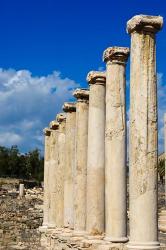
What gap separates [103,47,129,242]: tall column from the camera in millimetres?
16891

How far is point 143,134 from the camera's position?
1387 centimetres

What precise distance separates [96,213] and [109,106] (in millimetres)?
4218

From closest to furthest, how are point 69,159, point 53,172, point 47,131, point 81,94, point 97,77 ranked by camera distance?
1. point 97,77
2. point 81,94
3. point 69,159
4. point 53,172
5. point 47,131

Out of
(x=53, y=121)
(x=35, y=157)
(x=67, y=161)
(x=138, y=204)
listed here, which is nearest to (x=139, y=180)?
(x=138, y=204)

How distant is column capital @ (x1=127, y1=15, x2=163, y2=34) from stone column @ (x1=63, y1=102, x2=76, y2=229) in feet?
36.7

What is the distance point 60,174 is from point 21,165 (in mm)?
104451

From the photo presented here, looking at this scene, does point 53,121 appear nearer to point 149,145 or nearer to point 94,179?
point 94,179

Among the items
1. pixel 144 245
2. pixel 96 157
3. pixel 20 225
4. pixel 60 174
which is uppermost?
pixel 96 157

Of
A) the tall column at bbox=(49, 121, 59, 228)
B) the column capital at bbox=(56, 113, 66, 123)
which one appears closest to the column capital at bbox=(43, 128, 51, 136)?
the tall column at bbox=(49, 121, 59, 228)

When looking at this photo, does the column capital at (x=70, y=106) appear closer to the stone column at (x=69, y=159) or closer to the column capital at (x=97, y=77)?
the stone column at (x=69, y=159)

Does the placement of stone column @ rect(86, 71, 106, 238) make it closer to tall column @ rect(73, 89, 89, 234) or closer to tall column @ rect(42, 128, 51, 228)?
tall column @ rect(73, 89, 89, 234)

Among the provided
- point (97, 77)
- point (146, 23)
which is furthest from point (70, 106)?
point (146, 23)

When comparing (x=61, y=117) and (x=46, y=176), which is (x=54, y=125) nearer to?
(x=61, y=117)

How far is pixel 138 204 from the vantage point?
13.5m
